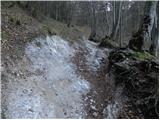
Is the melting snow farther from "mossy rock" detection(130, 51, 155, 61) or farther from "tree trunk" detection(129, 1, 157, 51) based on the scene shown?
→ "tree trunk" detection(129, 1, 157, 51)

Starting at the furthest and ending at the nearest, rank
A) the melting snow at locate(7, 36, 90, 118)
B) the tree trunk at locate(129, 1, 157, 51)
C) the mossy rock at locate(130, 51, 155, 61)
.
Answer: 1. the tree trunk at locate(129, 1, 157, 51)
2. the mossy rock at locate(130, 51, 155, 61)
3. the melting snow at locate(7, 36, 90, 118)

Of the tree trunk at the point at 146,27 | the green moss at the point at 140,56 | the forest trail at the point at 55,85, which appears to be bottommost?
the forest trail at the point at 55,85

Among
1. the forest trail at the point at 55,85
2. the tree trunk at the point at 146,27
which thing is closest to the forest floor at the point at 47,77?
the forest trail at the point at 55,85

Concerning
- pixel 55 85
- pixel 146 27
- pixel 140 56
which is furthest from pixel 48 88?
pixel 146 27

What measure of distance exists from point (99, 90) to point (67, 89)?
3.79 ft

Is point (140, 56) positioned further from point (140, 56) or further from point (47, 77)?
point (47, 77)

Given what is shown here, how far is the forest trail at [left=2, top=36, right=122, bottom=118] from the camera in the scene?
22.5ft

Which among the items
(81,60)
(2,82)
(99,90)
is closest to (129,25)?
(81,60)

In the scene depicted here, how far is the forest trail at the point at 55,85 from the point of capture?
6.85 meters

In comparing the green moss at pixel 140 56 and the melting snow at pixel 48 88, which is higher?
the green moss at pixel 140 56

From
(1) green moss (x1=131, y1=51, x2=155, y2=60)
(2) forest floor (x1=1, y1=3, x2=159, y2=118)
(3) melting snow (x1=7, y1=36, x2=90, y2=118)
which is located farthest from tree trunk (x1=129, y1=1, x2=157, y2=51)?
(3) melting snow (x1=7, y1=36, x2=90, y2=118)

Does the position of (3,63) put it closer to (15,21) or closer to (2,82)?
(2,82)

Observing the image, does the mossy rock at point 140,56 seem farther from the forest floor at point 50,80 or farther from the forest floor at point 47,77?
the forest floor at point 47,77

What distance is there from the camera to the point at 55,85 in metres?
8.26
